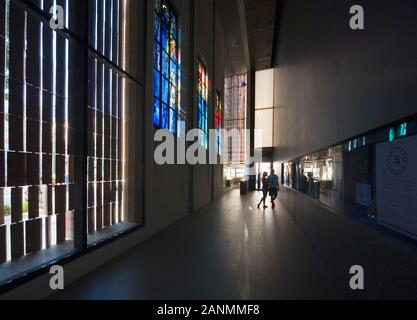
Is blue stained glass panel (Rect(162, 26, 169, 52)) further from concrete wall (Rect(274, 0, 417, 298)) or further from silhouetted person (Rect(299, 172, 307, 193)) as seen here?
silhouetted person (Rect(299, 172, 307, 193))

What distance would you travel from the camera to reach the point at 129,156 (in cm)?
497

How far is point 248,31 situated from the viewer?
1612 centimetres

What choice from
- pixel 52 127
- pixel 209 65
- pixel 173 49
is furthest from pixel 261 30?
pixel 52 127

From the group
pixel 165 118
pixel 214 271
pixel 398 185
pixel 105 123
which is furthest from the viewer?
pixel 165 118

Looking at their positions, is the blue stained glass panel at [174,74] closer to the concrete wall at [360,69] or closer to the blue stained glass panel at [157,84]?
the blue stained glass panel at [157,84]

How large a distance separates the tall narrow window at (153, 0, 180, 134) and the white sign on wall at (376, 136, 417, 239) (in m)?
4.88

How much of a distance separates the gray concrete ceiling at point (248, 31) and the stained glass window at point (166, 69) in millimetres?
7476

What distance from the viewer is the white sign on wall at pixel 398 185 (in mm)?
1900

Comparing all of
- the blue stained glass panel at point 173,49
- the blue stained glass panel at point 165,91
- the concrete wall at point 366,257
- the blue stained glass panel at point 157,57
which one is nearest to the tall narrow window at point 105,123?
the blue stained glass panel at point 157,57

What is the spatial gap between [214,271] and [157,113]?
420 centimetres

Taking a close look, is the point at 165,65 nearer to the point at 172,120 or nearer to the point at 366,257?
the point at 172,120

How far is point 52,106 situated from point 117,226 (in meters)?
2.60
